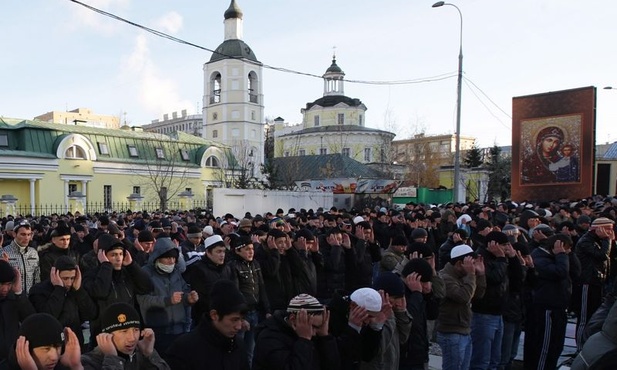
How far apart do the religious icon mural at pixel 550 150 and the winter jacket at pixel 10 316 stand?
82.2 feet

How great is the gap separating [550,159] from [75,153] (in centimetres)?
3195

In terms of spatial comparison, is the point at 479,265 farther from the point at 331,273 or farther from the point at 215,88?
the point at 215,88

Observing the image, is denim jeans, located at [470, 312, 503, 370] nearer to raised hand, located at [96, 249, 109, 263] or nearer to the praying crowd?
the praying crowd

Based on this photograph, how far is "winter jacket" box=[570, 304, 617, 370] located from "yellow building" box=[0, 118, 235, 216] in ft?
112

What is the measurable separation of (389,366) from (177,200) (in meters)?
37.9

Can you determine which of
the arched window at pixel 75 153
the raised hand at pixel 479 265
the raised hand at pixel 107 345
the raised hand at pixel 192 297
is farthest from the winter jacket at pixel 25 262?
the arched window at pixel 75 153

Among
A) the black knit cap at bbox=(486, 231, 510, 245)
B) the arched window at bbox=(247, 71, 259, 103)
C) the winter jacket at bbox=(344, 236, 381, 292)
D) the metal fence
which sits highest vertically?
the arched window at bbox=(247, 71, 259, 103)

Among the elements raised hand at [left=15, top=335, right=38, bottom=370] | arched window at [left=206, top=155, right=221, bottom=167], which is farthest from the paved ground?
arched window at [left=206, top=155, right=221, bottom=167]

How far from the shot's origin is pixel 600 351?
2838mm

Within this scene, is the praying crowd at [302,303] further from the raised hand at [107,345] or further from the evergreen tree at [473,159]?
the evergreen tree at [473,159]

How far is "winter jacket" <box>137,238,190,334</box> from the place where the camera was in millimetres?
5344

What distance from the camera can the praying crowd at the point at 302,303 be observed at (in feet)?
11.3

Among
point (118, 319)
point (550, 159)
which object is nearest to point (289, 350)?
point (118, 319)

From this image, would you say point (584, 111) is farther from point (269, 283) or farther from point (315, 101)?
point (315, 101)
